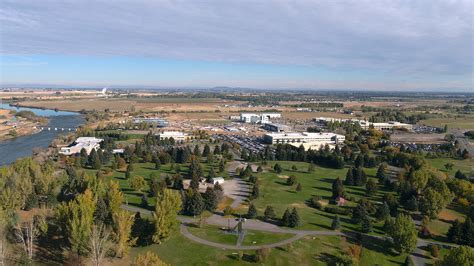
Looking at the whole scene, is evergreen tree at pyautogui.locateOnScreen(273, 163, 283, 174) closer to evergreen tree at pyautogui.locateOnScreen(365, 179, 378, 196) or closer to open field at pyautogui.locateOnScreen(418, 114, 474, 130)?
evergreen tree at pyautogui.locateOnScreen(365, 179, 378, 196)

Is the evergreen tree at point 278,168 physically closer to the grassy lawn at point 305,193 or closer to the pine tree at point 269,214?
the grassy lawn at point 305,193

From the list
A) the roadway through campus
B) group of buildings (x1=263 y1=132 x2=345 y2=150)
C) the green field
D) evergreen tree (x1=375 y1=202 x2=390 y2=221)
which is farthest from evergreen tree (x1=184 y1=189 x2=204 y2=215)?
group of buildings (x1=263 y1=132 x2=345 y2=150)

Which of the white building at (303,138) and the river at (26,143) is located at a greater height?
the white building at (303,138)

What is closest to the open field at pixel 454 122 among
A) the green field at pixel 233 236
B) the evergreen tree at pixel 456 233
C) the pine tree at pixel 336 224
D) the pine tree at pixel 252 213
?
the evergreen tree at pixel 456 233

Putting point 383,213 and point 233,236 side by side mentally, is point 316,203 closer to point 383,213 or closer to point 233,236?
point 383,213

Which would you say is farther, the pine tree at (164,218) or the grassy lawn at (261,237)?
the grassy lawn at (261,237)

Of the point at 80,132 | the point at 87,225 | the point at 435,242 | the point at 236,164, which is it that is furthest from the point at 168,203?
the point at 80,132

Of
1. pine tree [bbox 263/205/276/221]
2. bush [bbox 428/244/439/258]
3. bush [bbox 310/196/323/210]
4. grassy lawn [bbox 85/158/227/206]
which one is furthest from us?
grassy lawn [bbox 85/158/227/206]
